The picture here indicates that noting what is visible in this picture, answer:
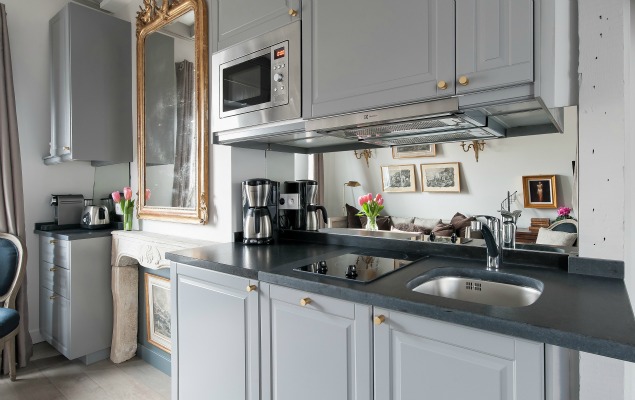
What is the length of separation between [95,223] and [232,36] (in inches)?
79.6

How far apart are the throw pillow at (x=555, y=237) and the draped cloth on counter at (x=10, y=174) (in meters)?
3.34

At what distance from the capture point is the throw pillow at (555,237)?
1384 mm

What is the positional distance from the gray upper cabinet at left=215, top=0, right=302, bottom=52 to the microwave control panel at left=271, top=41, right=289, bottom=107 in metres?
0.12

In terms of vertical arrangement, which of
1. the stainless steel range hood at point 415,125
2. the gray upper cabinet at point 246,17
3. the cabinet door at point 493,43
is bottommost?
the stainless steel range hood at point 415,125

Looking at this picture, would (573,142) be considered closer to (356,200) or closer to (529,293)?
(529,293)

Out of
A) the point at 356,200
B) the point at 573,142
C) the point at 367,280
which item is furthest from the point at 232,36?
the point at 573,142

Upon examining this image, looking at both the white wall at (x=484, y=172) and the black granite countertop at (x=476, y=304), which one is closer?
the black granite countertop at (x=476, y=304)

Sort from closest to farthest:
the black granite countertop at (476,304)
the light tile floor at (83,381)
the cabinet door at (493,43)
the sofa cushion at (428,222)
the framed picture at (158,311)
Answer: the black granite countertop at (476,304) < the cabinet door at (493,43) < the sofa cushion at (428,222) < the light tile floor at (83,381) < the framed picture at (158,311)

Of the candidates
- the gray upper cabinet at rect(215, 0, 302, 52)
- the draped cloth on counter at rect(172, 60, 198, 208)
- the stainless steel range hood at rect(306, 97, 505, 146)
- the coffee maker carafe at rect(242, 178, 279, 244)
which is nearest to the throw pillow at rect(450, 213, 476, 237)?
the stainless steel range hood at rect(306, 97, 505, 146)

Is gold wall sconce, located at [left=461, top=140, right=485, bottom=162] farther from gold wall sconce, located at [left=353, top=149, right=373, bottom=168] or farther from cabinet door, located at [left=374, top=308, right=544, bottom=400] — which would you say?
cabinet door, located at [left=374, top=308, right=544, bottom=400]

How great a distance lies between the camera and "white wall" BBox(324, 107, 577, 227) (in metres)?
1.42

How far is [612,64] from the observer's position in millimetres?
1184

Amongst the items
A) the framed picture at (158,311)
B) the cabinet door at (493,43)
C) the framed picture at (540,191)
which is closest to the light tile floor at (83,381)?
the framed picture at (158,311)

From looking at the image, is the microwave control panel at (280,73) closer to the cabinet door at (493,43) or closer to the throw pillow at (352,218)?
the throw pillow at (352,218)
